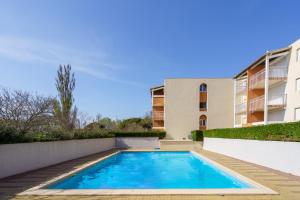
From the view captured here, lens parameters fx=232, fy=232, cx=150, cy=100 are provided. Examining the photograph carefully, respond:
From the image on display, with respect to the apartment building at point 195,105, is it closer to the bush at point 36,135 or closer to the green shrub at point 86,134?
the green shrub at point 86,134

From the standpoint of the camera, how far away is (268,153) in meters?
11.9

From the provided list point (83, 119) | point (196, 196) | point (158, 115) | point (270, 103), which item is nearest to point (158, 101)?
point (158, 115)

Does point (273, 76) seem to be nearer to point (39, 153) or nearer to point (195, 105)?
point (195, 105)

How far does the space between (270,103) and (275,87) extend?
68.0 inches

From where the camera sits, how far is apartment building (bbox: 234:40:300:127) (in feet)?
67.2

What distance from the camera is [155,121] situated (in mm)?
36062

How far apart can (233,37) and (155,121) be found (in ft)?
62.8

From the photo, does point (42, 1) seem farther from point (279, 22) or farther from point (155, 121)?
point (155, 121)

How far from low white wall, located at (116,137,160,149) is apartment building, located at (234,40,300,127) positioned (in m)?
11.5

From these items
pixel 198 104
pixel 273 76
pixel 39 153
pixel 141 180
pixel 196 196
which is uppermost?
pixel 273 76

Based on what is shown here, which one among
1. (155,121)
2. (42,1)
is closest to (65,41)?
(42,1)

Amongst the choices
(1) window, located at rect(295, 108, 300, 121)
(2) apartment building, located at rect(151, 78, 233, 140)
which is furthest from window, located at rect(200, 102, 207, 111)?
(1) window, located at rect(295, 108, 300, 121)

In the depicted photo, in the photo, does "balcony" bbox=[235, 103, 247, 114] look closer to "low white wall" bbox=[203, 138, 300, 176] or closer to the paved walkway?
"low white wall" bbox=[203, 138, 300, 176]

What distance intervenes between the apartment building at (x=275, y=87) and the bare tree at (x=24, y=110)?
19.1 metres
